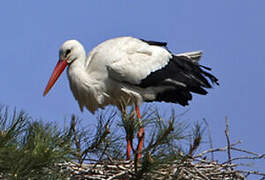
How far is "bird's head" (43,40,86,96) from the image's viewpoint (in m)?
5.89

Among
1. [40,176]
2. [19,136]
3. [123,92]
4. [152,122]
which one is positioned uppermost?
[123,92]

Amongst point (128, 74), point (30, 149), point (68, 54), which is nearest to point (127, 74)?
point (128, 74)

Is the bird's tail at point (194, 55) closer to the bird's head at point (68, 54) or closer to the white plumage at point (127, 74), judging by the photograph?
the white plumage at point (127, 74)

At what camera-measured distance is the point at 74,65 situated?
229 inches

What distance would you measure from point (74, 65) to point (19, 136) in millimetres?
2497

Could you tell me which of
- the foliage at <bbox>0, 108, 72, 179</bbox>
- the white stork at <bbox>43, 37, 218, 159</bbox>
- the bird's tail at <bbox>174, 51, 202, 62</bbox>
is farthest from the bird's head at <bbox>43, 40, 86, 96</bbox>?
the foliage at <bbox>0, 108, 72, 179</bbox>

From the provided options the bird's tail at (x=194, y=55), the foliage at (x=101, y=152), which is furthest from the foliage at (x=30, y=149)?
the bird's tail at (x=194, y=55)

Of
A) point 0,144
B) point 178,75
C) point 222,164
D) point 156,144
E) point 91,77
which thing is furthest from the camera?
point 178,75

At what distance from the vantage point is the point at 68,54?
5.90 m

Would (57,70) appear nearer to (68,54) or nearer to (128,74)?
(68,54)

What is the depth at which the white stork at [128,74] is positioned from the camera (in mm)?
5734

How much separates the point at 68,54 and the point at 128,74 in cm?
66

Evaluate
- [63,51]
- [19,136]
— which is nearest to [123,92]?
[63,51]

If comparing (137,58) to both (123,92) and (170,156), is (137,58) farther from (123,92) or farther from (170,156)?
(170,156)
